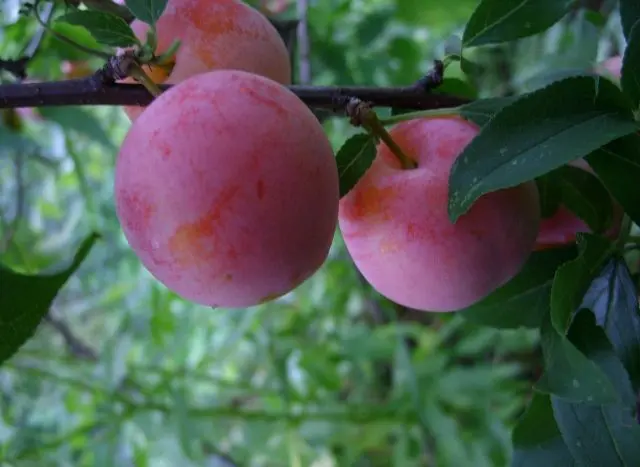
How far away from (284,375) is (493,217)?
2.20 feet

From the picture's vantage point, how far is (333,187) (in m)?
0.42

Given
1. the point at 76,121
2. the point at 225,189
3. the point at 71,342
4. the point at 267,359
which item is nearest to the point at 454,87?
the point at 225,189

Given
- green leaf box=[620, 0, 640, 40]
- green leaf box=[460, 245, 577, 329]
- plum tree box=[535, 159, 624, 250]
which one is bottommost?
green leaf box=[460, 245, 577, 329]

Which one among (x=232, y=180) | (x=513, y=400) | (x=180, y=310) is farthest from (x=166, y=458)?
(x=232, y=180)

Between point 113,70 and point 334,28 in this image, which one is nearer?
point 113,70

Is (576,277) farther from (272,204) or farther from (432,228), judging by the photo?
(272,204)

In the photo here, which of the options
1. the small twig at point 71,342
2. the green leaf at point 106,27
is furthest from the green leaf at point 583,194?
the small twig at point 71,342

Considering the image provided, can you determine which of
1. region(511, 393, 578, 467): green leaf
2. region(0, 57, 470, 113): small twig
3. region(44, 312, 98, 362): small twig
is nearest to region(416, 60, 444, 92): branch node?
region(0, 57, 470, 113): small twig

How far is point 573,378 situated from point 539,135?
14 cm

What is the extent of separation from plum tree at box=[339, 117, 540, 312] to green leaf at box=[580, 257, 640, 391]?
61mm

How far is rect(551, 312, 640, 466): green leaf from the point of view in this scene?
0.44 m

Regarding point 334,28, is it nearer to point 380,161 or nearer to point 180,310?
point 180,310

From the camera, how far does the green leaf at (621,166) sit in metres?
0.46

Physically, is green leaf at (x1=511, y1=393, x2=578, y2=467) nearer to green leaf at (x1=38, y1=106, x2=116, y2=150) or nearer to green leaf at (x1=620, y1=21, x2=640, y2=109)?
green leaf at (x1=620, y1=21, x2=640, y2=109)
